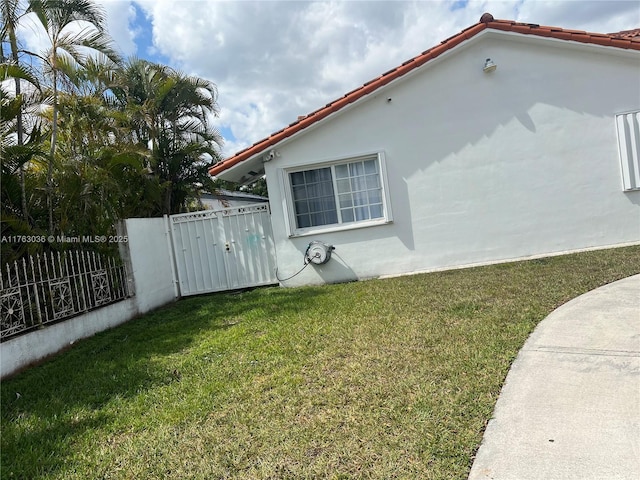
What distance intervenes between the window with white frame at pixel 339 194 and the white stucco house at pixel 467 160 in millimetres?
23

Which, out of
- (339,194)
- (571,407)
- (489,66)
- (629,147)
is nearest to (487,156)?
(489,66)

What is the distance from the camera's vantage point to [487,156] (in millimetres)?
8398

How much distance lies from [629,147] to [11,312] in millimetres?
10323

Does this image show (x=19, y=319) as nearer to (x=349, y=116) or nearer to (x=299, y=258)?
(x=299, y=258)

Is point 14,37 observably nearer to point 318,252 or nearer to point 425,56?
point 318,252

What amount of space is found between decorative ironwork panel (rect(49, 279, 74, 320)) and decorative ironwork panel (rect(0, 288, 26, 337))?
1.70 feet

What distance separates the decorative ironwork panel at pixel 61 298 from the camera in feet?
18.3

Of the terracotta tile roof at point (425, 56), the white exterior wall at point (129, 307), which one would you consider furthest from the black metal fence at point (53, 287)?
the terracotta tile roof at point (425, 56)

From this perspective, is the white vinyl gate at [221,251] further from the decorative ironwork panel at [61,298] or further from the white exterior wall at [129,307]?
the decorative ironwork panel at [61,298]

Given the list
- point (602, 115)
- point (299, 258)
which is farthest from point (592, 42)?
point (299, 258)

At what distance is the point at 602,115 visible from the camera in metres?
8.09

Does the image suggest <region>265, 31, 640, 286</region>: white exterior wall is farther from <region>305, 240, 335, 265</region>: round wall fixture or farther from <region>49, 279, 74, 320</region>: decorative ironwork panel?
<region>49, 279, 74, 320</region>: decorative ironwork panel

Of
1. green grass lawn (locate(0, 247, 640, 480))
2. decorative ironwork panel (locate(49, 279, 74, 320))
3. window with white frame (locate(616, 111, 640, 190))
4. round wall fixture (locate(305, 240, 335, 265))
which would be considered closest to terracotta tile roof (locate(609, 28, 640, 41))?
window with white frame (locate(616, 111, 640, 190))

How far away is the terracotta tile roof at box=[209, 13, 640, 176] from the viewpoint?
25.3ft
